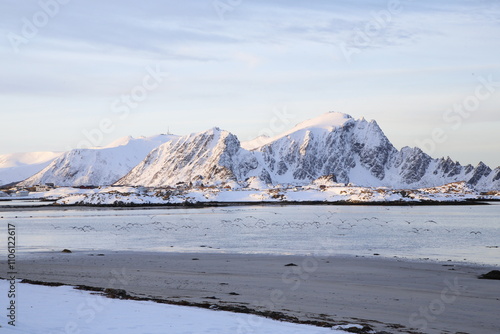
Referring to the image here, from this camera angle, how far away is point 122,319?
14211mm

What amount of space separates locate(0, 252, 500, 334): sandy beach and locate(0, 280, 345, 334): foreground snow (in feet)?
5.20

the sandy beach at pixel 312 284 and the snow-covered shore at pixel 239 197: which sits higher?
the snow-covered shore at pixel 239 197

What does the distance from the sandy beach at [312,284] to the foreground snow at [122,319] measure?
62.4 inches

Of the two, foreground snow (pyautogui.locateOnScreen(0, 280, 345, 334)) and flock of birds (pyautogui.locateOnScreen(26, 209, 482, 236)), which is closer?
foreground snow (pyautogui.locateOnScreen(0, 280, 345, 334))

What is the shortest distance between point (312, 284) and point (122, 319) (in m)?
9.36

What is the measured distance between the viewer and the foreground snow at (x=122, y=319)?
516 inches

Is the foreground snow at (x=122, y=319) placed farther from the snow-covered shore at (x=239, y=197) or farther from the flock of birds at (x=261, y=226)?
the snow-covered shore at (x=239, y=197)

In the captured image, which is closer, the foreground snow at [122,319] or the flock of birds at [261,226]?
the foreground snow at [122,319]

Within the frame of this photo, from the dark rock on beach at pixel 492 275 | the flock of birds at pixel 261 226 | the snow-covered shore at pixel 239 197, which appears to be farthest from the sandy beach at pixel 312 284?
the snow-covered shore at pixel 239 197

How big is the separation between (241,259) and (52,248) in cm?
1326

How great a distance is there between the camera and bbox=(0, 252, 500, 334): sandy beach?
16.4 m

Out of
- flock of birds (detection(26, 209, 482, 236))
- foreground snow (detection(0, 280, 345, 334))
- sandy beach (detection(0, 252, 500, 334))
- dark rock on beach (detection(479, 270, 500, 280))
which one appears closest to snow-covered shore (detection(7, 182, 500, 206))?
flock of birds (detection(26, 209, 482, 236))

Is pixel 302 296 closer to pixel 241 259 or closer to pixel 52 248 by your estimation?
pixel 241 259

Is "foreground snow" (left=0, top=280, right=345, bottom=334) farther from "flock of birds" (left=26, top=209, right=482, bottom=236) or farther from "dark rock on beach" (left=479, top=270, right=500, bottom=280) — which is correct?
"flock of birds" (left=26, top=209, right=482, bottom=236)
